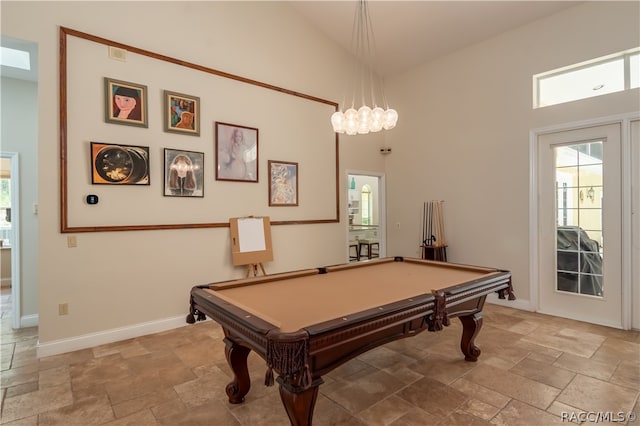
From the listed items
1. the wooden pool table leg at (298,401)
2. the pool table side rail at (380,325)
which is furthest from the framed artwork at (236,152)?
the wooden pool table leg at (298,401)

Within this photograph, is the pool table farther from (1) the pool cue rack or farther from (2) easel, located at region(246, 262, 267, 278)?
(1) the pool cue rack

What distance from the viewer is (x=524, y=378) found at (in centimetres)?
262

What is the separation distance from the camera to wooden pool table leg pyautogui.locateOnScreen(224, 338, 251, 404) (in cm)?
225

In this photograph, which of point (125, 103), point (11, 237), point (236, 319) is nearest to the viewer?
point (236, 319)

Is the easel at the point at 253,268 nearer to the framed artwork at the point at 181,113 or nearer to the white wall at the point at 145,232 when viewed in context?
the white wall at the point at 145,232

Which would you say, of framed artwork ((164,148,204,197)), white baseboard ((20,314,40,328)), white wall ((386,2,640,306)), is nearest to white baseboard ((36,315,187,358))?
white baseboard ((20,314,40,328))

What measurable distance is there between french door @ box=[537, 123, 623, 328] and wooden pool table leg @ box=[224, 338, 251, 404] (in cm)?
398

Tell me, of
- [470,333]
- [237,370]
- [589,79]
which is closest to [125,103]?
[237,370]

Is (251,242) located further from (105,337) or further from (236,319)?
(236,319)

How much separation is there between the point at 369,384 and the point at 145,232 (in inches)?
111

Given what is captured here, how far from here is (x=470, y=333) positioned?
2.88 m

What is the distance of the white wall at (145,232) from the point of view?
3168mm

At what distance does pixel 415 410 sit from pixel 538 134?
3.85 m

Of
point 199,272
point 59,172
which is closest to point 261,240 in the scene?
point 199,272
